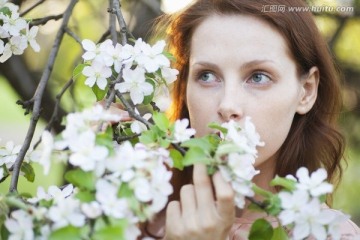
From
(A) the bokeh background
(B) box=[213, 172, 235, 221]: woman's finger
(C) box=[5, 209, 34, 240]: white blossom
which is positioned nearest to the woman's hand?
(B) box=[213, 172, 235, 221]: woman's finger

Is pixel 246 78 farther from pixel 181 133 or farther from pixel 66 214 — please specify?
pixel 66 214

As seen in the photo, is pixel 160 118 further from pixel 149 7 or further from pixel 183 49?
pixel 149 7

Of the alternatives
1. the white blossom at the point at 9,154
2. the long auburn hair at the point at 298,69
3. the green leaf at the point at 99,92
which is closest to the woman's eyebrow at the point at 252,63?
the long auburn hair at the point at 298,69

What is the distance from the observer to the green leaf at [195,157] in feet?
4.08

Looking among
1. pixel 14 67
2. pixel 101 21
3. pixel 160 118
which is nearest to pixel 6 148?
pixel 160 118

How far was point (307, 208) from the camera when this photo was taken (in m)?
1.25

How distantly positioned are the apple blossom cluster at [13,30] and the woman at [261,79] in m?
0.42

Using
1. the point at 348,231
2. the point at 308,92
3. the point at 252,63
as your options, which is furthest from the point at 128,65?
the point at 348,231

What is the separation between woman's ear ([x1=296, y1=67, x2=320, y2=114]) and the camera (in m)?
1.91

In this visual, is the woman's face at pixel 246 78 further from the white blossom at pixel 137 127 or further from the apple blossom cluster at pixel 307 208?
the apple blossom cluster at pixel 307 208

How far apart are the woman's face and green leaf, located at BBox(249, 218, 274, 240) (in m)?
0.37

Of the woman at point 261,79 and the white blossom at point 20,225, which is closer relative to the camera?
the white blossom at point 20,225

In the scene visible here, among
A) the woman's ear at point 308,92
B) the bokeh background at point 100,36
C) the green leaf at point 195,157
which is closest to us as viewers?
the green leaf at point 195,157

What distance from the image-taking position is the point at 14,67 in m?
2.93
